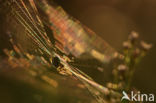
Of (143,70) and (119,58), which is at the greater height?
(143,70)

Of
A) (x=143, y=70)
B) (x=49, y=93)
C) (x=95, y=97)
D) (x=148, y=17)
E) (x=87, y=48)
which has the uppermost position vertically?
(x=148, y=17)

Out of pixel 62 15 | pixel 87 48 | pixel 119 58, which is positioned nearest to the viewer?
pixel 62 15

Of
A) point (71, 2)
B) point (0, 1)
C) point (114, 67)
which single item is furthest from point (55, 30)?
point (71, 2)

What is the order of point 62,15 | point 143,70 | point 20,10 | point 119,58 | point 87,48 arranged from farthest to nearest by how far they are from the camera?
1. point 143,70
2. point 119,58
3. point 87,48
4. point 62,15
5. point 20,10

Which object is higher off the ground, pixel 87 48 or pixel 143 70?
pixel 143 70

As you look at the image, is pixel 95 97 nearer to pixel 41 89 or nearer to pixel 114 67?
pixel 114 67

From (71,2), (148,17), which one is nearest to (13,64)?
(71,2)

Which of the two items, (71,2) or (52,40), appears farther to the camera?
(71,2)

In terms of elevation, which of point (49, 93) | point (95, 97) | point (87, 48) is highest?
point (87, 48)

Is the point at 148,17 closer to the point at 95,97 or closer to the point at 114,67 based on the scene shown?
the point at 114,67
